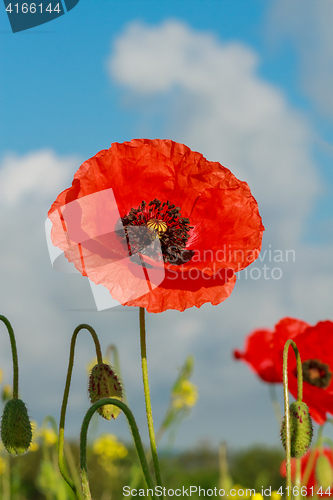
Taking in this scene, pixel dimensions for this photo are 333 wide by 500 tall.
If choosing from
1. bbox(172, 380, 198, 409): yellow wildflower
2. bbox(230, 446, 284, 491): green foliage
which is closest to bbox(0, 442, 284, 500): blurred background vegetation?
bbox(230, 446, 284, 491): green foliage

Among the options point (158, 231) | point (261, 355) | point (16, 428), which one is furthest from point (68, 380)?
point (261, 355)

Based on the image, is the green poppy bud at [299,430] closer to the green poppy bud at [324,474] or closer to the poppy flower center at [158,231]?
the poppy flower center at [158,231]

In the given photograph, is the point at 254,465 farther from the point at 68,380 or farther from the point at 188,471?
the point at 68,380

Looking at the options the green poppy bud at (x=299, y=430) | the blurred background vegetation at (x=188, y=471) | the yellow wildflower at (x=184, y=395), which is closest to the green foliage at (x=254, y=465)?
the blurred background vegetation at (x=188, y=471)

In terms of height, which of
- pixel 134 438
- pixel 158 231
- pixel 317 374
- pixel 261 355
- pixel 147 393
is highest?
pixel 158 231

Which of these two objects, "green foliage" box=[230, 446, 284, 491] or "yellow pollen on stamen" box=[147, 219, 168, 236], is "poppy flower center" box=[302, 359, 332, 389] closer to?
"yellow pollen on stamen" box=[147, 219, 168, 236]
